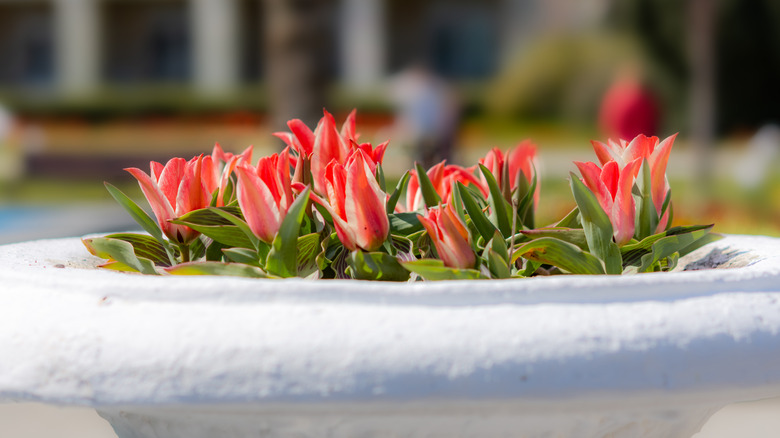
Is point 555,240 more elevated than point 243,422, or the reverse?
point 555,240

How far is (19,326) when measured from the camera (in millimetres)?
1095

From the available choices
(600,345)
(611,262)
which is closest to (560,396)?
(600,345)

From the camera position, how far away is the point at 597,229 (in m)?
1.24

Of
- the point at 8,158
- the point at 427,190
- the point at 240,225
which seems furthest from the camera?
the point at 8,158

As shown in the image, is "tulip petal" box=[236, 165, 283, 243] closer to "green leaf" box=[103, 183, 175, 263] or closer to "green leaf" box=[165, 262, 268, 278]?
"green leaf" box=[165, 262, 268, 278]

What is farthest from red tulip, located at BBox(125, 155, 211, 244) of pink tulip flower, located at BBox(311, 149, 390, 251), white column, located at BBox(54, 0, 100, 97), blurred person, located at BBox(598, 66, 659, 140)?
white column, located at BBox(54, 0, 100, 97)

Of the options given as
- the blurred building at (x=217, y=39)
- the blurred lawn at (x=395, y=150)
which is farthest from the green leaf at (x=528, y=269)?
the blurred building at (x=217, y=39)

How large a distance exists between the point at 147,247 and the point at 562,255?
0.63 metres

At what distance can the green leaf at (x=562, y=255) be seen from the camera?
1205 mm

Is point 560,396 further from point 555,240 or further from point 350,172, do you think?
point 350,172

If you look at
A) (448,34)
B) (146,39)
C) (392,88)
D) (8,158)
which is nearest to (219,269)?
(8,158)

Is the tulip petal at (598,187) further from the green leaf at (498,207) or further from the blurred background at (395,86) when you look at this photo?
the blurred background at (395,86)

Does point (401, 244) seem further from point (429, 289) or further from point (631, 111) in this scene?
point (631, 111)

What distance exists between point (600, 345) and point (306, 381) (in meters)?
0.31
